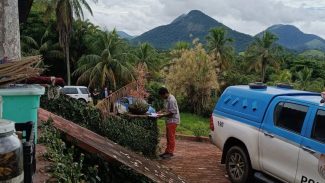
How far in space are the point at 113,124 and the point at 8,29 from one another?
440cm

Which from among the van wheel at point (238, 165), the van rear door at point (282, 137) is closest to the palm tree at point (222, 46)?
the van wheel at point (238, 165)

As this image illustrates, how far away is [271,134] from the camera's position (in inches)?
267

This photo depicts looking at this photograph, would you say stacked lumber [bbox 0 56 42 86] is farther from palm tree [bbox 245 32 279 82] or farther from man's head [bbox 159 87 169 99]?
palm tree [bbox 245 32 279 82]

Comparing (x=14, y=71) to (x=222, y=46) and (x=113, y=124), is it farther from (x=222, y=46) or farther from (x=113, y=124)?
(x=222, y=46)

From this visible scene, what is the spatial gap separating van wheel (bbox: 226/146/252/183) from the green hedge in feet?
6.57

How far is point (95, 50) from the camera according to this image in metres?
42.7

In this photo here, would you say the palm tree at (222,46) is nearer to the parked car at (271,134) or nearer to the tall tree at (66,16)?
the tall tree at (66,16)

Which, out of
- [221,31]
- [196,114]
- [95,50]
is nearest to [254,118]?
[196,114]

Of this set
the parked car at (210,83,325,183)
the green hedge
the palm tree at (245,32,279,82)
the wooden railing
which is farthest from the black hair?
the palm tree at (245,32,279,82)

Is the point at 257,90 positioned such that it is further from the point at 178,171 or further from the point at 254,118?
the point at 178,171

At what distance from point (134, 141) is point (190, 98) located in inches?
1065

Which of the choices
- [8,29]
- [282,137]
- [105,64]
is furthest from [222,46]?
[8,29]

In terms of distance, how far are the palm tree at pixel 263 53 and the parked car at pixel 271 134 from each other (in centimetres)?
5593

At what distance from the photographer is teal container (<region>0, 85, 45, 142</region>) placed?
338 centimetres
